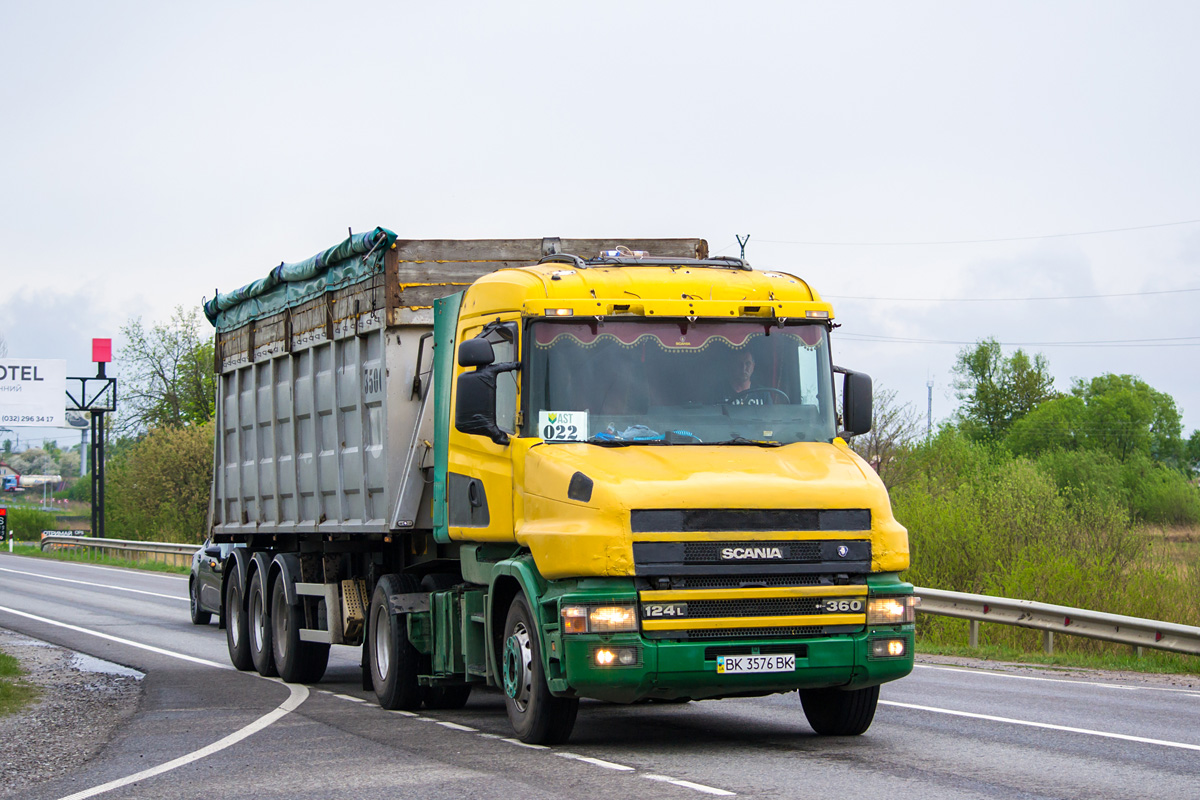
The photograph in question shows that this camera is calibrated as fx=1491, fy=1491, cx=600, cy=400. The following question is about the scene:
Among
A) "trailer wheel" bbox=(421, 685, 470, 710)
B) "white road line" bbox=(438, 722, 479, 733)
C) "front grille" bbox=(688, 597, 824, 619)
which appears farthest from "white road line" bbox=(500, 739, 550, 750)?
"trailer wheel" bbox=(421, 685, 470, 710)

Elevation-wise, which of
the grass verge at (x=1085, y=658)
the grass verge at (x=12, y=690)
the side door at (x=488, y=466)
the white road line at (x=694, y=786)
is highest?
the side door at (x=488, y=466)

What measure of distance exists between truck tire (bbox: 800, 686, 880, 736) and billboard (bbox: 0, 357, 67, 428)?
64.7 metres

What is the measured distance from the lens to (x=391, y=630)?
12.1 metres

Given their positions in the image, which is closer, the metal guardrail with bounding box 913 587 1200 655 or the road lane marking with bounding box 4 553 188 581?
the metal guardrail with bounding box 913 587 1200 655

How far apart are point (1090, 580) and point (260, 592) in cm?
1130

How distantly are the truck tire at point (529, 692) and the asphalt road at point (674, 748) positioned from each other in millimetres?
150

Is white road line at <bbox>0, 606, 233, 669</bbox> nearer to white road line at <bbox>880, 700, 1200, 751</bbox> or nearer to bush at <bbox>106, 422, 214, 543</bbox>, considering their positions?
white road line at <bbox>880, 700, 1200, 751</bbox>

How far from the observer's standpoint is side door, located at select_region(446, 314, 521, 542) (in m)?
9.71

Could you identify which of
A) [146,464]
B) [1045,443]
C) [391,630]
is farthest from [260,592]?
[1045,443]

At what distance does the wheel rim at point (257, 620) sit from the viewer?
15562 mm

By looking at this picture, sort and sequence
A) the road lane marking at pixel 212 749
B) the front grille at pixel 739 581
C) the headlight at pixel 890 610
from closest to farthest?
the road lane marking at pixel 212 749 → the front grille at pixel 739 581 → the headlight at pixel 890 610

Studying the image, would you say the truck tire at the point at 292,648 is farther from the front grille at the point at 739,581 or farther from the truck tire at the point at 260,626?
the front grille at the point at 739,581

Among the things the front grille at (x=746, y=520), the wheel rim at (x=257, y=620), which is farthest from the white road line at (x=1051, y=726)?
the wheel rim at (x=257, y=620)

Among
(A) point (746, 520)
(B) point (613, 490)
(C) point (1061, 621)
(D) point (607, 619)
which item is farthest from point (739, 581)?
(C) point (1061, 621)
